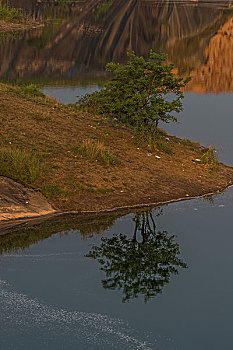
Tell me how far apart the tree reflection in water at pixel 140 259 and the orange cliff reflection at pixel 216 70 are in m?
28.5

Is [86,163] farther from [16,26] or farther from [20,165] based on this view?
[16,26]

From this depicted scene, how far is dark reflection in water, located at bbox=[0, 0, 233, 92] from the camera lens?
5153 cm

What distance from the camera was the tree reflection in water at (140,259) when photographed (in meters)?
15.4

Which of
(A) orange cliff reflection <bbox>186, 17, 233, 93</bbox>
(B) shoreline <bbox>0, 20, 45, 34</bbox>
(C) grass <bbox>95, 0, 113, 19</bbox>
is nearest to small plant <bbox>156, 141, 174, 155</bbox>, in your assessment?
(A) orange cliff reflection <bbox>186, 17, 233, 93</bbox>

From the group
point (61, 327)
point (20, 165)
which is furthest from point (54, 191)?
point (61, 327)

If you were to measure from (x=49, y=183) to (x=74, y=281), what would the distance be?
586 cm

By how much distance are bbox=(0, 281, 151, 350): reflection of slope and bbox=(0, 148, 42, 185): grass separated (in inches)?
273

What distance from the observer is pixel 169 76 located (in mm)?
26438

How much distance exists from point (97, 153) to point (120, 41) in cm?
5583

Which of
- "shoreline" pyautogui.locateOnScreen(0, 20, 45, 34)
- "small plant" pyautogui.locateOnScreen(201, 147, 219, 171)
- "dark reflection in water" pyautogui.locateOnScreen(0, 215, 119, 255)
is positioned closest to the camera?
"dark reflection in water" pyautogui.locateOnScreen(0, 215, 119, 255)

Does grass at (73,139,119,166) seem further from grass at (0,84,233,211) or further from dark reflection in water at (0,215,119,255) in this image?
dark reflection in water at (0,215,119,255)

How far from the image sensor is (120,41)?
250 ft

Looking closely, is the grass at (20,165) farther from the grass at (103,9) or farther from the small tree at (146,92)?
the grass at (103,9)

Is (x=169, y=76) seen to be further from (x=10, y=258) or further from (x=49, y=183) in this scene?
(x=10, y=258)
